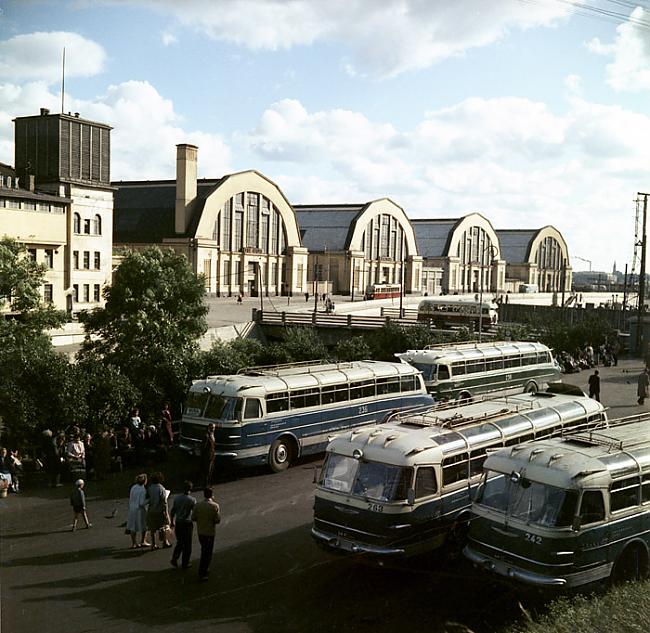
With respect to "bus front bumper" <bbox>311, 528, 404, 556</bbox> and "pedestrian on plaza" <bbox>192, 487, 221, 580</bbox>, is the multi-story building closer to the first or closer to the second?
"pedestrian on plaza" <bbox>192, 487, 221, 580</bbox>

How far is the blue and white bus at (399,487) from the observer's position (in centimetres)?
1138

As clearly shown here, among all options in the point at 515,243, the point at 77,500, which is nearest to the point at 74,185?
the point at 77,500

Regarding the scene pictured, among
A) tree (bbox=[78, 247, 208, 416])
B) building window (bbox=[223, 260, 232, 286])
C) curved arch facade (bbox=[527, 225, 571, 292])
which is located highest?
A: curved arch facade (bbox=[527, 225, 571, 292])

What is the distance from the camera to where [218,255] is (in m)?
67.0

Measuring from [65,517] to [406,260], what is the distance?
259ft

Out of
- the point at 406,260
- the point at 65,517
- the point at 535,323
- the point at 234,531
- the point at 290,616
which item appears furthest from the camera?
the point at 406,260

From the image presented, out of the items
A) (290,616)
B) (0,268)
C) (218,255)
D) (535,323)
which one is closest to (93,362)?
(0,268)

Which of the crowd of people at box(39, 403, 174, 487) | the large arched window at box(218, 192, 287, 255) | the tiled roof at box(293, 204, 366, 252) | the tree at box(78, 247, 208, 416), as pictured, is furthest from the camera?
the tiled roof at box(293, 204, 366, 252)

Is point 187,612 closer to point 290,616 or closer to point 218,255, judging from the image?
point 290,616

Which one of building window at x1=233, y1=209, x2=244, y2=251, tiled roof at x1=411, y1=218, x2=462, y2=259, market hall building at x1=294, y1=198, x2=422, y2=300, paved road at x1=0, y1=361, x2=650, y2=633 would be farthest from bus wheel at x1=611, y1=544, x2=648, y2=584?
tiled roof at x1=411, y1=218, x2=462, y2=259

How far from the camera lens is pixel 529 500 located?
1052 cm

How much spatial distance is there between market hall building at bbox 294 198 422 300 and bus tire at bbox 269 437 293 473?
61055 mm

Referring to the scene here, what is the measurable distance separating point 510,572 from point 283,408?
9.68 meters

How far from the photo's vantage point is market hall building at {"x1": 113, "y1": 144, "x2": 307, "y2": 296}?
64.2m
